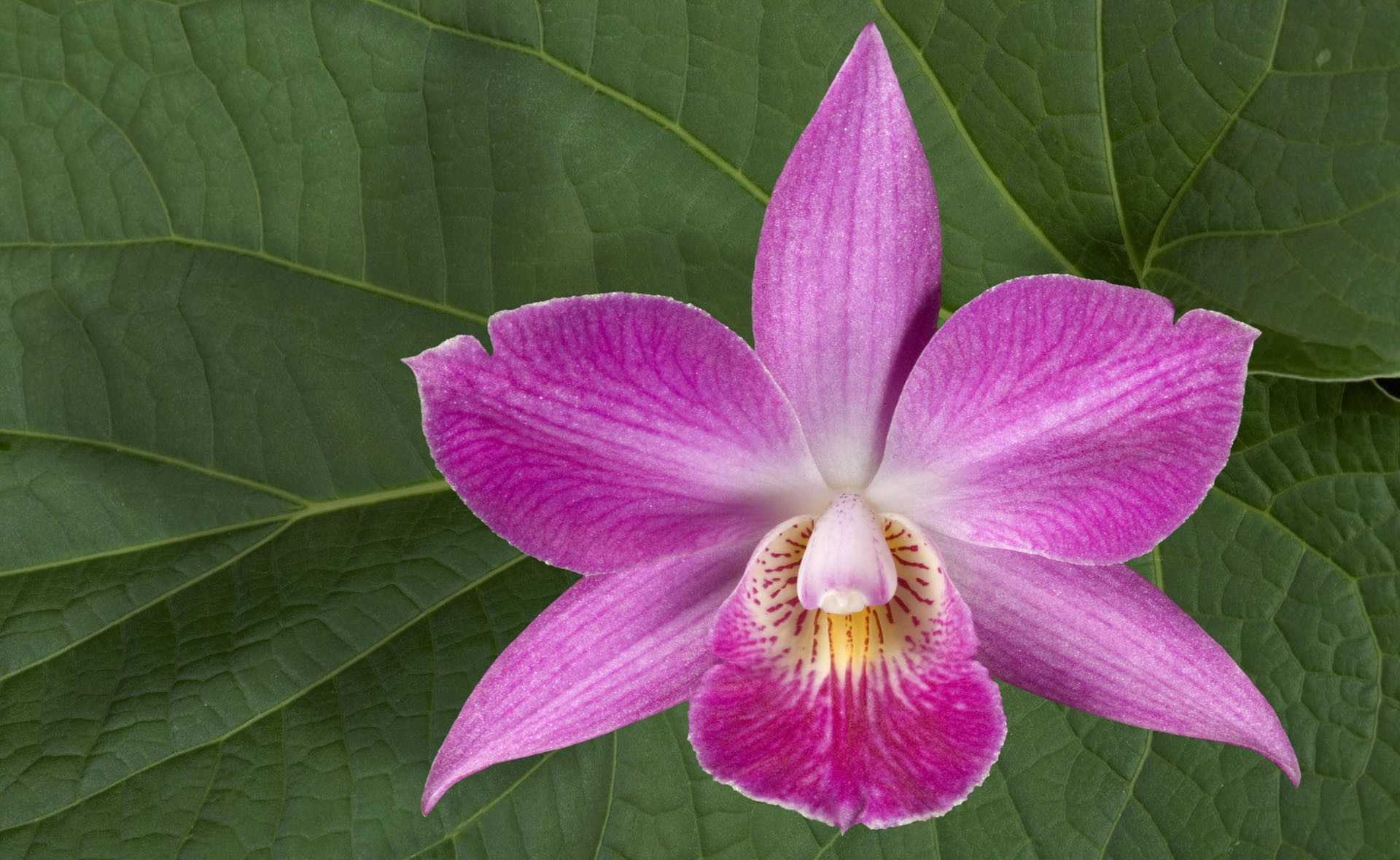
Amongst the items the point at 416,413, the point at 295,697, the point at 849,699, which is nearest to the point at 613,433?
the point at 849,699

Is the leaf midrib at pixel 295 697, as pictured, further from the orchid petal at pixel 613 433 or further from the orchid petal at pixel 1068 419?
the orchid petal at pixel 1068 419

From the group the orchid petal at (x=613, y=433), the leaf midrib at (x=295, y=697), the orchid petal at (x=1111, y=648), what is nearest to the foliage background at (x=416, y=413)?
the leaf midrib at (x=295, y=697)

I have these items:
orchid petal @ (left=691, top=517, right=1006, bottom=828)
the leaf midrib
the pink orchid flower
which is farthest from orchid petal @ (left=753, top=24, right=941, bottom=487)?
the leaf midrib

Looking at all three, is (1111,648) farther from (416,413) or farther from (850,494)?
(416,413)

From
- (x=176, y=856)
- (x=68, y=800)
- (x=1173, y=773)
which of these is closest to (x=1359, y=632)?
(x=1173, y=773)

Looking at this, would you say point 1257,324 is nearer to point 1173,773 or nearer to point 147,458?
point 1173,773

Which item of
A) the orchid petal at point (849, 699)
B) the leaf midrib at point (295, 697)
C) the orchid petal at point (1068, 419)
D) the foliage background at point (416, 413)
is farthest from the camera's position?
the leaf midrib at point (295, 697)
